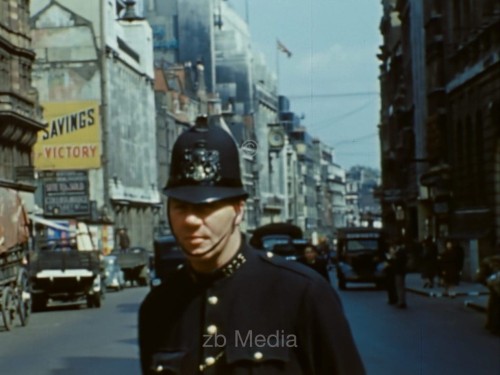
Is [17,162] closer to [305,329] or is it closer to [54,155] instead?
[54,155]

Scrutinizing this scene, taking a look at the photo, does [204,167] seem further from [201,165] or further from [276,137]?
[276,137]

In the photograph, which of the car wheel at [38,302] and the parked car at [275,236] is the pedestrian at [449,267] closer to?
the car wheel at [38,302]

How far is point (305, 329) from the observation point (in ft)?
14.0

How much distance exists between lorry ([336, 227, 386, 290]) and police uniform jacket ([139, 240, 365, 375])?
152 feet

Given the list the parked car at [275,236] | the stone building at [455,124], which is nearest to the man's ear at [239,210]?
the stone building at [455,124]

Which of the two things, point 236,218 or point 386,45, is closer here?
point 236,218

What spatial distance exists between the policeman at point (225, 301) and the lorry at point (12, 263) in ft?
84.0

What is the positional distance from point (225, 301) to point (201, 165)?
409 millimetres

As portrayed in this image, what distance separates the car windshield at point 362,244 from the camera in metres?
57.7

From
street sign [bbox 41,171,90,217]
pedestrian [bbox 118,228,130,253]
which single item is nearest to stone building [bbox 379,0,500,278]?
pedestrian [bbox 118,228,130,253]

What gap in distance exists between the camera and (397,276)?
3666 centimetres

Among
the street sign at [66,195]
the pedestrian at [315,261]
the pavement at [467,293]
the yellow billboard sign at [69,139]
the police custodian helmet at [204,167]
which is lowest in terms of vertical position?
the pavement at [467,293]

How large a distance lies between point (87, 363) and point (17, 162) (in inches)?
1867

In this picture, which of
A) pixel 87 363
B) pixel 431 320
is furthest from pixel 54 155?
pixel 87 363
